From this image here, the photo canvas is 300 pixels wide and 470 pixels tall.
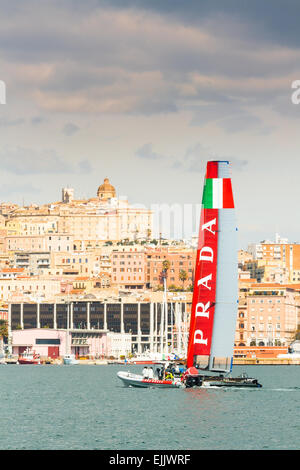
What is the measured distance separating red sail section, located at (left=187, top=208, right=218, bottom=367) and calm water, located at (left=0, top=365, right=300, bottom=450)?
206 cm

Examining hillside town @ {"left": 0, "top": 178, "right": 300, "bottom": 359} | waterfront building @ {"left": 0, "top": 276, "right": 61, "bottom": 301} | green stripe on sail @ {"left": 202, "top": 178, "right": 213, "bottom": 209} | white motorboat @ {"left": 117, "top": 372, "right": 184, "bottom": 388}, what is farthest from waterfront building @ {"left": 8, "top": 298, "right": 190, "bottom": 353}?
green stripe on sail @ {"left": 202, "top": 178, "right": 213, "bottom": 209}

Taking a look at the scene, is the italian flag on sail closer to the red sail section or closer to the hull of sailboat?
the red sail section

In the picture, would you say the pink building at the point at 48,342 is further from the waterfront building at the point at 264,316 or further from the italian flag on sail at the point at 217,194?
the italian flag on sail at the point at 217,194

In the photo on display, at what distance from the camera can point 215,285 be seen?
189ft

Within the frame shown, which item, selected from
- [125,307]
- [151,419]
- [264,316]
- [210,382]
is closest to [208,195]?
[210,382]

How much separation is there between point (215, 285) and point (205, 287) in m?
0.43

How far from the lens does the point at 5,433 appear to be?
4347 cm

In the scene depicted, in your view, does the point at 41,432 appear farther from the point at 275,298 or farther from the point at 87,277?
the point at 87,277

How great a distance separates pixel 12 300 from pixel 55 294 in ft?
28.8

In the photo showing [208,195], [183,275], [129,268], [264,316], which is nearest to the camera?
[208,195]

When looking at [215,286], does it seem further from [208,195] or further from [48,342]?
[48,342]

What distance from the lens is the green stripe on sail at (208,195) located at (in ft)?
186

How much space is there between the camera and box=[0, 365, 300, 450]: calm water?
4100cm

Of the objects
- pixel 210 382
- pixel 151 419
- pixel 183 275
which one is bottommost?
pixel 151 419
